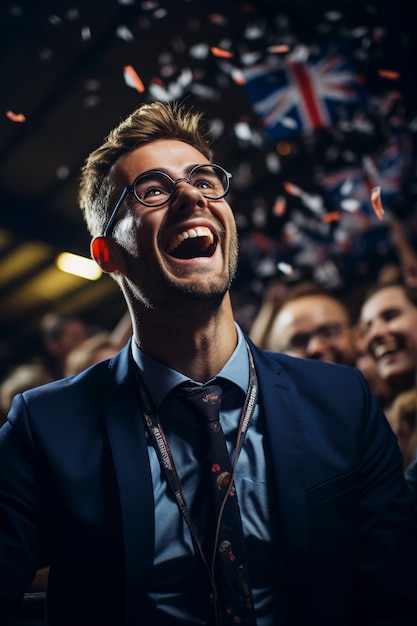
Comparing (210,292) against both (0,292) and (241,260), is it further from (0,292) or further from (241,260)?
(241,260)

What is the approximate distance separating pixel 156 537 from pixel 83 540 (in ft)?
0.43

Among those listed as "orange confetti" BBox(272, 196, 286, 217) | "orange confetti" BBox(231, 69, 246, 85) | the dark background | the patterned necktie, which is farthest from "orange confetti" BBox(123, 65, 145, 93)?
the patterned necktie

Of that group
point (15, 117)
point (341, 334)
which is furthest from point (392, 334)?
point (15, 117)

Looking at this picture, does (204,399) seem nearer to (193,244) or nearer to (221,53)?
(193,244)

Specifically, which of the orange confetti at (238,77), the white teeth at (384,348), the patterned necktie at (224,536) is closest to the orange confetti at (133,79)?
the orange confetti at (238,77)

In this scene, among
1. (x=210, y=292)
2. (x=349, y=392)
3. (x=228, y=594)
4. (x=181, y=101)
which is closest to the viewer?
(x=228, y=594)

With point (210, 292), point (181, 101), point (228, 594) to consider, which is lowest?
point (228, 594)

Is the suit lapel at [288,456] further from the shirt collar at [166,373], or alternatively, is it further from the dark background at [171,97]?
the dark background at [171,97]

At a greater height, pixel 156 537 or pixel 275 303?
pixel 275 303

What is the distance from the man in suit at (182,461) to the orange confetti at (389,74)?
3.97 ft

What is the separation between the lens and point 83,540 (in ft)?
2.71

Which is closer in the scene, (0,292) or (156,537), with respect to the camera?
(156,537)

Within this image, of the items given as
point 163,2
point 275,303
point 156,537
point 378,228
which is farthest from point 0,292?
point 378,228

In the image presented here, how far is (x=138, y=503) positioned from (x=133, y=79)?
1.26 m
